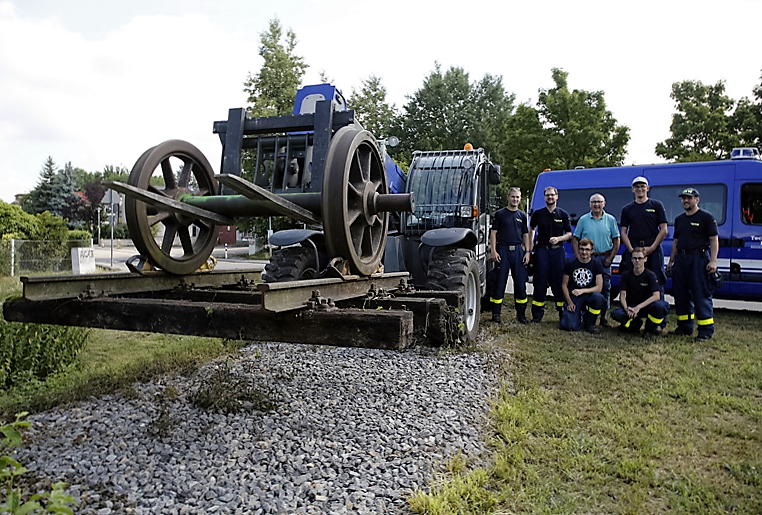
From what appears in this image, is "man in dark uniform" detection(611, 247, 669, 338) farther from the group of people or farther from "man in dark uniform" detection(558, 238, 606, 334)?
"man in dark uniform" detection(558, 238, 606, 334)

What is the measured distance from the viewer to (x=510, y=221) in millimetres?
7707

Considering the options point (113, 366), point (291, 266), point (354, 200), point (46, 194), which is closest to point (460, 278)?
point (291, 266)

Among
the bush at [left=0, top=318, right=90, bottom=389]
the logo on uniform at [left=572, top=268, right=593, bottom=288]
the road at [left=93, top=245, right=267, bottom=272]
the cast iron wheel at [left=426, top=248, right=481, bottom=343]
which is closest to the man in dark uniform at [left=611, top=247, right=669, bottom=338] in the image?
the logo on uniform at [left=572, top=268, right=593, bottom=288]

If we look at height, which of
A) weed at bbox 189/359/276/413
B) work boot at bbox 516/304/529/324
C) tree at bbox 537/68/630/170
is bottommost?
weed at bbox 189/359/276/413

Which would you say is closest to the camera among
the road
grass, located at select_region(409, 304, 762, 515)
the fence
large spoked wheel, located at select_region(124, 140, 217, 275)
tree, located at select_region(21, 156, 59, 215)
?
grass, located at select_region(409, 304, 762, 515)

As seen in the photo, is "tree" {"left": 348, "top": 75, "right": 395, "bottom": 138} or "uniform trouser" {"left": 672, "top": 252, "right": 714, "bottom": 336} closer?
"uniform trouser" {"left": 672, "top": 252, "right": 714, "bottom": 336}

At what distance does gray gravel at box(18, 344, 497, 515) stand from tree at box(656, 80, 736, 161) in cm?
2402

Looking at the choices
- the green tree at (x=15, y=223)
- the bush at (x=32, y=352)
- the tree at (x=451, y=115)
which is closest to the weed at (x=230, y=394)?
the bush at (x=32, y=352)

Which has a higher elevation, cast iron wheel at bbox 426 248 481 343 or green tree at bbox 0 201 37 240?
green tree at bbox 0 201 37 240

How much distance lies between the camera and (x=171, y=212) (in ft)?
13.7

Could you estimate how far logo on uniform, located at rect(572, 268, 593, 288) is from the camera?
7230 mm

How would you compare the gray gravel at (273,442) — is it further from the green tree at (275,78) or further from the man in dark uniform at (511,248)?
the green tree at (275,78)

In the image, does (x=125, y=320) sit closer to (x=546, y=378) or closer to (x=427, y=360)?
(x=427, y=360)

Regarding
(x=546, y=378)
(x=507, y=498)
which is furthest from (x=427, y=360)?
(x=507, y=498)
